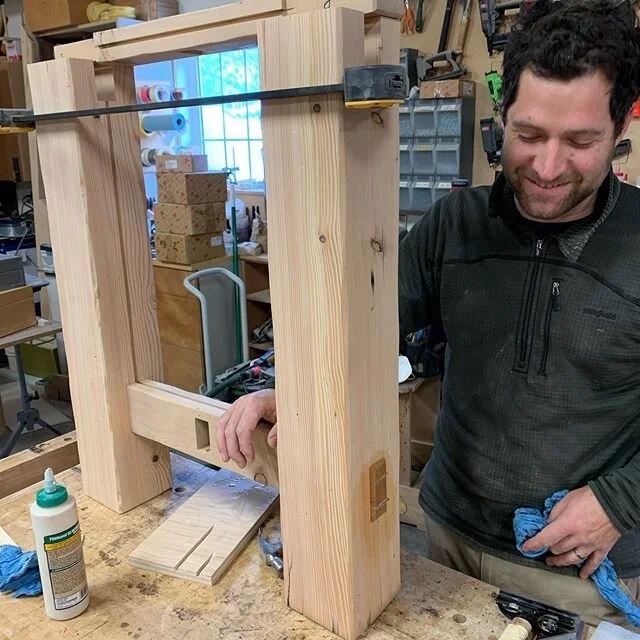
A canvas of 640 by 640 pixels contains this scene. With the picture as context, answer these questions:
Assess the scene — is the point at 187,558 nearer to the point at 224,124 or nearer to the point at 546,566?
the point at 546,566

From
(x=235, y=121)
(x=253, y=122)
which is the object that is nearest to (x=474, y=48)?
(x=253, y=122)

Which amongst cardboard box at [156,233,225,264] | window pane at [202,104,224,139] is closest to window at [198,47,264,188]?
window pane at [202,104,224,139]

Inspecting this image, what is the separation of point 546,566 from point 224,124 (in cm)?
380

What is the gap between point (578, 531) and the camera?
3.04 ft

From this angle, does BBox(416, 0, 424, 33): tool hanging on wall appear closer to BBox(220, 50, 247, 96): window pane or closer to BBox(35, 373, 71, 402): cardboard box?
BBox(220, 50, 247, 96): window pane

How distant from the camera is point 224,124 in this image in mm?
4285

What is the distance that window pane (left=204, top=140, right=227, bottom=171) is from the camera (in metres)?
4.37

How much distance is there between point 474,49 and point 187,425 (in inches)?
92.9

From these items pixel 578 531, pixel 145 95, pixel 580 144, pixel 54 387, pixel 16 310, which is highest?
pixel 145 95

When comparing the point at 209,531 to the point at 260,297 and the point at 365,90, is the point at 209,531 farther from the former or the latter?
the point at 260,297

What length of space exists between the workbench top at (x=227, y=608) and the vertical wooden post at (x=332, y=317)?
44mm

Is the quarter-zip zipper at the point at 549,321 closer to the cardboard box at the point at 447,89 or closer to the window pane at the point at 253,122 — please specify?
the cardboard box at the point at 447,89

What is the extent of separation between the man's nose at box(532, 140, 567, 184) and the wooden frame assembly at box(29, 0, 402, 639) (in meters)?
0.40

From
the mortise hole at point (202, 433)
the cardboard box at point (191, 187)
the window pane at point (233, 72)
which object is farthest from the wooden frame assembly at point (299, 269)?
the window pane at point (233, 72)
